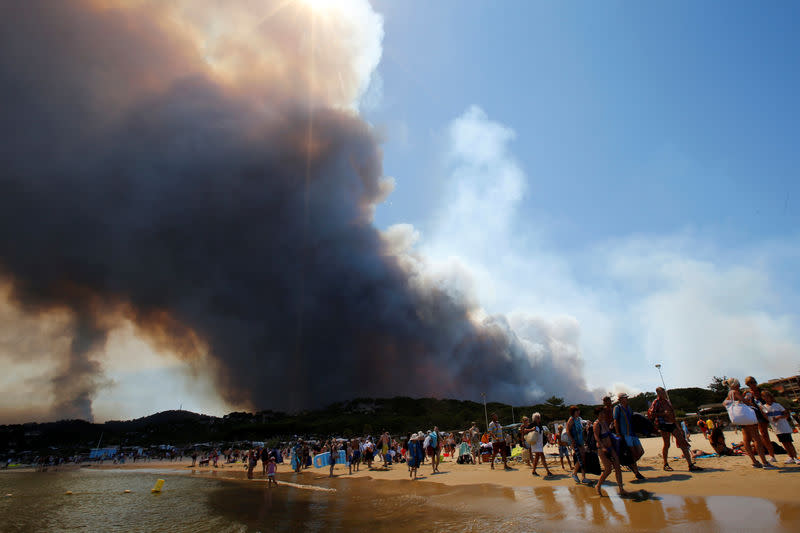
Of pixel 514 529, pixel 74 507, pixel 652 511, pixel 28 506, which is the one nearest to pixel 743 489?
pixel 652 511

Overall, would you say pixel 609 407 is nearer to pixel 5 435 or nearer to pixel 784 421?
pixel 784 421

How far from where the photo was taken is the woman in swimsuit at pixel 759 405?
8141 millimetres

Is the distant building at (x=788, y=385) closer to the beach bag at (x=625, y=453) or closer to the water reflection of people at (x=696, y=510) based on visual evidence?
the beach bag at (x=625, y=453)

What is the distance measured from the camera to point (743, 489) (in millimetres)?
6301

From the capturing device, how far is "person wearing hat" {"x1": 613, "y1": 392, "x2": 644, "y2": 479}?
26.6ft

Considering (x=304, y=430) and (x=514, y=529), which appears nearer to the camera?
(x=514, y=529)

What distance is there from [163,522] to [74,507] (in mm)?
10125

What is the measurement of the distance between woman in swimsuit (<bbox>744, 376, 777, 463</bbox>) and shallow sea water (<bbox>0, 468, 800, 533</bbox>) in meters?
3.61

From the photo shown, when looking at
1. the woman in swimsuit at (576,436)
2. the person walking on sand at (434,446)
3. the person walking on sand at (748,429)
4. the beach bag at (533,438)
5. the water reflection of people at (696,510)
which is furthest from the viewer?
the person walking on sand at (434,446)

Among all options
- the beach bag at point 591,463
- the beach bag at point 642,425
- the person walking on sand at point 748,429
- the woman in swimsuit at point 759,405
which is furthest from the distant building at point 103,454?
the woman in swimsuit at point 759,405

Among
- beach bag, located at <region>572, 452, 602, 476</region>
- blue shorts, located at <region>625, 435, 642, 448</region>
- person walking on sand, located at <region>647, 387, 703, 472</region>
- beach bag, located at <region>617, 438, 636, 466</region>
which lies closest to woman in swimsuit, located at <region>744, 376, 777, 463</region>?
person walking on sand, located at <region>647, 387, 703, 472</region>

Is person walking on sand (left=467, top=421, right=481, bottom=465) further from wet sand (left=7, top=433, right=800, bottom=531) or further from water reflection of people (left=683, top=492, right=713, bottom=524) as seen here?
water reflection of people (left=683, top=492, right=713, bottom=524)

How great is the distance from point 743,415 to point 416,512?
749 centimetres

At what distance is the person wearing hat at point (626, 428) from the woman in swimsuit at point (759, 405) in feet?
8.29
